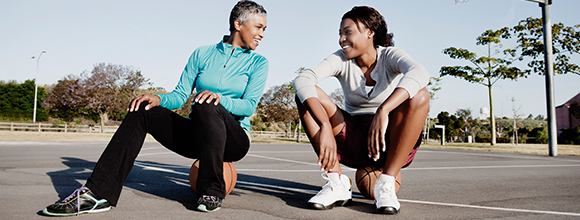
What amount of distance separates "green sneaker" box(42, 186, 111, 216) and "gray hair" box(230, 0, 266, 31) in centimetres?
181

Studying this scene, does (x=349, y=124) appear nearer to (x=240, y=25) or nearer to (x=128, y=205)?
(x=240, y=25)

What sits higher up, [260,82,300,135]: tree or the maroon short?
[260,82,300,135]: tree

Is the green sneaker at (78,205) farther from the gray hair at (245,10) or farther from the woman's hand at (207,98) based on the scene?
the gray hair at (245,10)

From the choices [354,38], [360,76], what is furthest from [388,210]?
[354,38]

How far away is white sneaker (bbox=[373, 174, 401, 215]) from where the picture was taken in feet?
7.78

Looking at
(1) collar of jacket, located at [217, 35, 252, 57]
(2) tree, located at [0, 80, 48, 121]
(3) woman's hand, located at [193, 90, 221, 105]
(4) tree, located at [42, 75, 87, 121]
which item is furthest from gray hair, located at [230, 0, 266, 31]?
(2) tree, located at [0, 80, 48, 121]

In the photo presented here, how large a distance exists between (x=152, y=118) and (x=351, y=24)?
1.61 metres

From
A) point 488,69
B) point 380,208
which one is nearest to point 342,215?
point 380,208

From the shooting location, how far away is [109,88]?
35.4 metres

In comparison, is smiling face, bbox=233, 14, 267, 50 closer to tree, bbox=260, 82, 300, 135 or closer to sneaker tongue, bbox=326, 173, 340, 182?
sneaker tongue, bbox=326, 173, 340, 182

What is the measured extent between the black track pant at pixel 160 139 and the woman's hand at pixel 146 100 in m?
0.03

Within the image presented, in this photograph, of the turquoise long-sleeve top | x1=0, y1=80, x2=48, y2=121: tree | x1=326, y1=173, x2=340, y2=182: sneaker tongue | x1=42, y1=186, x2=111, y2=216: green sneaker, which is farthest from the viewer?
x1=0, y1=80, x2=48, y2=121: tree

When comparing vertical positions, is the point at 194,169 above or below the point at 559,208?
above

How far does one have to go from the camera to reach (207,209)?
2365 mm
